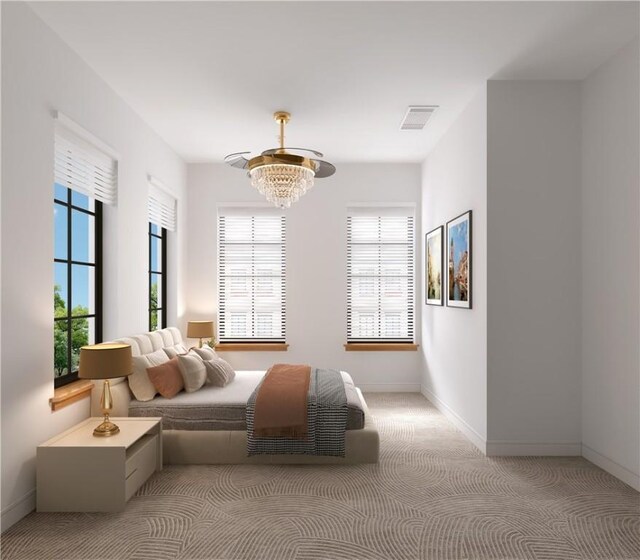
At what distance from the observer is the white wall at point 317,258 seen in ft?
21.3

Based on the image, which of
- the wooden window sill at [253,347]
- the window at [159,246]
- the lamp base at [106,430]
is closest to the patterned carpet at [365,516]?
the lamp base at [106,430]

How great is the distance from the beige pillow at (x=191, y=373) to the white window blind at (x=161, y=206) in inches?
71.8

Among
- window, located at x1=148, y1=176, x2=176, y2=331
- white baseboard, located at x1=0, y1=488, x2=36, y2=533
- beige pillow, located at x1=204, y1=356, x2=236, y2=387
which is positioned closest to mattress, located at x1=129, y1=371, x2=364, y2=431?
beige pillow, located at x1=204, y1=356, x2=236, y2=387

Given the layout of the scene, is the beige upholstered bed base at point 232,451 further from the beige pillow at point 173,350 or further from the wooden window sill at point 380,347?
the wooden window sill at point 380,347

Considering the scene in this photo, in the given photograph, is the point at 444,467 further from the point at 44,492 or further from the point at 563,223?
the point at 44,492

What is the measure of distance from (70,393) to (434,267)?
4039mm

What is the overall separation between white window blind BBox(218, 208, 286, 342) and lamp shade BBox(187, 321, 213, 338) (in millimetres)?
495

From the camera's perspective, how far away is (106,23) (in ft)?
10.1

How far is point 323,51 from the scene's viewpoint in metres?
3.44

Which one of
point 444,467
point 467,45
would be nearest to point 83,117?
point 467,45

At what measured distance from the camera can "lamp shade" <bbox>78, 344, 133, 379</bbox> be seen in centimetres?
307

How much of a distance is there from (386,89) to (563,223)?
1856 millimetres

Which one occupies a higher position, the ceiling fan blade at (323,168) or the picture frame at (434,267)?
the ceiling fan blade at (323,168)

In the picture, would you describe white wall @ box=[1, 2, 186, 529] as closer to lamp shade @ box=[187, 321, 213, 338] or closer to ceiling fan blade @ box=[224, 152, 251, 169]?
ceiling fan blade @ box=[224, 152, 251, 169]
